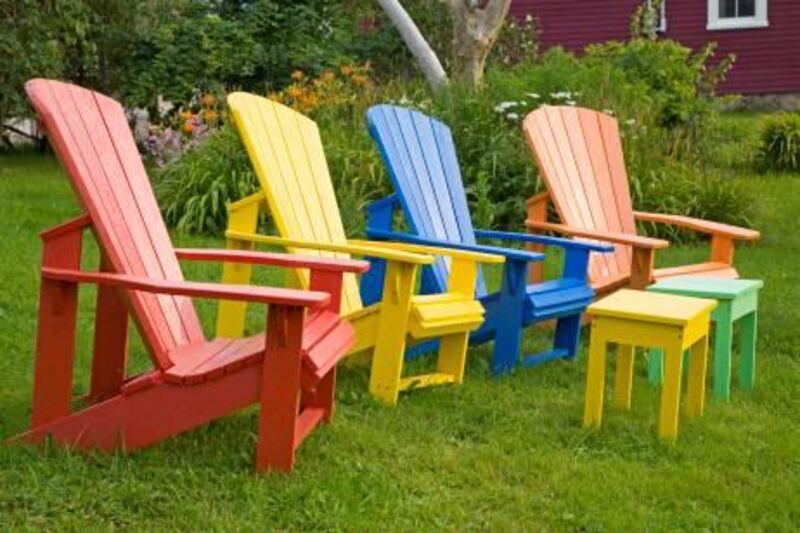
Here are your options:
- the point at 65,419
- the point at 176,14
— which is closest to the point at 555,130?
the point at 65,419

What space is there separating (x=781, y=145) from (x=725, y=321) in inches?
283

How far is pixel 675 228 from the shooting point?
28.4 feet

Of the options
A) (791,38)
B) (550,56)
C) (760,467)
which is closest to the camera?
(760,467)

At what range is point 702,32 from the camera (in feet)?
62.5

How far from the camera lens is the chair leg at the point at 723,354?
182 inches

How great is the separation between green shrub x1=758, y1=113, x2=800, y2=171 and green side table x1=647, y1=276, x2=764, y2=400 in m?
6.69

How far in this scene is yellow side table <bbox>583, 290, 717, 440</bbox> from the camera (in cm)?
404

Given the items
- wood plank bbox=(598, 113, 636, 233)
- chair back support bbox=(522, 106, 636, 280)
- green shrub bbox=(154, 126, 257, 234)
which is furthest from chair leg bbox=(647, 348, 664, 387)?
green shrub bbox=(154, 126, 257, 234)

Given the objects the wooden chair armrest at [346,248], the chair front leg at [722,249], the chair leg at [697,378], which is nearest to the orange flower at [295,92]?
the chair front leg at [722,249]

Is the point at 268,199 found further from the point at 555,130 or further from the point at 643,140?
the point at 643,140

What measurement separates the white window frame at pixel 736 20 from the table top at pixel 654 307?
1541 centimetres

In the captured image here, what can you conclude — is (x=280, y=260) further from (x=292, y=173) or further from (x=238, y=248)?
(x=292, y=173)

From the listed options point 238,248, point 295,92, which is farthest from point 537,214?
point 295,92

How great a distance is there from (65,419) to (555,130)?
136 inches
